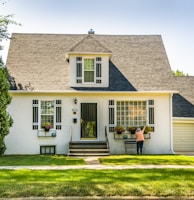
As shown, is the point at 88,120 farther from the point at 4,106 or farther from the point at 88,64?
the point at 4,106

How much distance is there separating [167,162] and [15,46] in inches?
471

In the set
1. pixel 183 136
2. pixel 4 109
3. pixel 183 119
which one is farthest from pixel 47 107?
pixel 183 136

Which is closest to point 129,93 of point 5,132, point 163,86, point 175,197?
point 163,86

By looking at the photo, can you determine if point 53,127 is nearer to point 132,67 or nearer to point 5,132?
point 5,132

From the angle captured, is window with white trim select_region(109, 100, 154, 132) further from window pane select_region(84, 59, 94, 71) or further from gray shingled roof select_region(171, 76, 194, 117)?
window pane select_region(84, 59, 94, 71)

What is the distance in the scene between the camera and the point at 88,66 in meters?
18.5

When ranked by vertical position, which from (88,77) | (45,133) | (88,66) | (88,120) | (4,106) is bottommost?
(45,133)

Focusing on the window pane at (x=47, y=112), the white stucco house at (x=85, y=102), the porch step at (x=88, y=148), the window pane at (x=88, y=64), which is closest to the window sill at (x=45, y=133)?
the white stucco house at (x=85, y=102)

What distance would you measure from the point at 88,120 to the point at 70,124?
42.0 inches

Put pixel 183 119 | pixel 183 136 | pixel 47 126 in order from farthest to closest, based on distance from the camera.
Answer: pixel 183 136, pixel 183 119, pixel 47 126

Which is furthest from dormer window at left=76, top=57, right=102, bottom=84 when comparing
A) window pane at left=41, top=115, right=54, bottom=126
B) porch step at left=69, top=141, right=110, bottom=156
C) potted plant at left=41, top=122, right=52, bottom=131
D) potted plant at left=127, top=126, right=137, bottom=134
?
porch step at left=69, top=141, right=110, bottom=156

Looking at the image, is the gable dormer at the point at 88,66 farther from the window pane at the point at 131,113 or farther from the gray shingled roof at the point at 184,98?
the gray shingled roof at the point at 184,98

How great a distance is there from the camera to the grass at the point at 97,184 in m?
7.16

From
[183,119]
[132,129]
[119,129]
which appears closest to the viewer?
[119,129]
